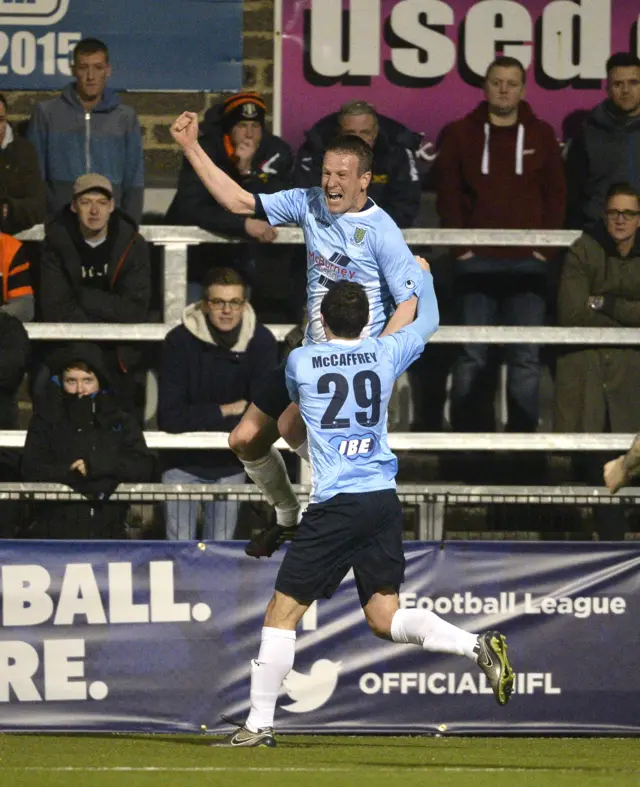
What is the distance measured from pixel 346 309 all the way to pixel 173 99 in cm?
478

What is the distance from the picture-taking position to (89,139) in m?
10.9

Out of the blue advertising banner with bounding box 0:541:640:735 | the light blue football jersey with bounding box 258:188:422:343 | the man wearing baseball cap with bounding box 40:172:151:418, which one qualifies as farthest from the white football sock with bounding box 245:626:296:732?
the man wearing baseball cap with bounding box 40:172:151:418

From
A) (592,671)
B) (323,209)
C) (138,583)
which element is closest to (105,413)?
(138,583)

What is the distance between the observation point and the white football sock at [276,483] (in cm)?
841

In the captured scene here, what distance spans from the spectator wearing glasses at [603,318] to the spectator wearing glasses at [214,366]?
189 cm

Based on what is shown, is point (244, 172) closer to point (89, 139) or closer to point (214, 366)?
point (89, 139)

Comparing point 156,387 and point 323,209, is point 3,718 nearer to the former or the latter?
point 156,387

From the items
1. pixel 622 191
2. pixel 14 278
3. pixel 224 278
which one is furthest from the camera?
pixel 622 191

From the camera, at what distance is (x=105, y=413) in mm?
9922

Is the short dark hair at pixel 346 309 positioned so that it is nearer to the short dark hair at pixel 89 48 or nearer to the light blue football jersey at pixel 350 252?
the light blue football jersey at pixel 350 252

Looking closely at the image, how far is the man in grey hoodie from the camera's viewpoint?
11047 mm

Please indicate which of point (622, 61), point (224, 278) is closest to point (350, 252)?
point (224, 278)

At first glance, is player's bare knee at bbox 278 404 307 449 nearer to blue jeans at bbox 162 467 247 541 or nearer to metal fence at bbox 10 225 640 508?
blue jeans at bbox 162 467 247 541

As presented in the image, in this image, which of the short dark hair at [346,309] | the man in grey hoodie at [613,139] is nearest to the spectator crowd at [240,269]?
the man in grey hoodie at [613,139]
